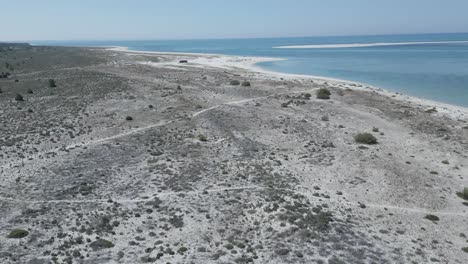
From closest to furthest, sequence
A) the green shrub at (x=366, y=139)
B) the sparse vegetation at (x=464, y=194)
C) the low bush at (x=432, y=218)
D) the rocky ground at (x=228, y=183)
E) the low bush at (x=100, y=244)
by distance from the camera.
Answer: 1. the low bush at (x=100, y=244)
2. the rocky ground at (x=228, y=183)
3. the low bush at (x=432, y=218)
4. the sparse vegetation at (x=464, y=194)
5. the green shrub at (x=366, y=139)

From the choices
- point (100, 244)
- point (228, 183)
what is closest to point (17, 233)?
point (100, 244)

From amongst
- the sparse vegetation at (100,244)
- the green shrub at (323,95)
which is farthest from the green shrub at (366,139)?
the sparse vegetation at (100,244)

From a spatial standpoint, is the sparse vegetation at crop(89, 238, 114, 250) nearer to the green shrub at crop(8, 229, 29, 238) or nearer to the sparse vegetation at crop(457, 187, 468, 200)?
the green shrub at crop(8, 229, 29, 238)

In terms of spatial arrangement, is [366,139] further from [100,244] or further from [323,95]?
[100,244]

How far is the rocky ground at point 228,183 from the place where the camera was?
24.9 meters

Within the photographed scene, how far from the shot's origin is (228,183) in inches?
1350

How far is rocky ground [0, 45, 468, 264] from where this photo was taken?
24.9 metres

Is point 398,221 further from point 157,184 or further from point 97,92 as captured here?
point 97,92

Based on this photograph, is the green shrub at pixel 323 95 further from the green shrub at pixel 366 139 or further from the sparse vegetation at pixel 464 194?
the sparse vegetation at pixel 464 194

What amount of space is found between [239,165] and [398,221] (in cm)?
1527

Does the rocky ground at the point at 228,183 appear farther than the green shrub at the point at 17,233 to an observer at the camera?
No

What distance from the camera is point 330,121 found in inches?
2196

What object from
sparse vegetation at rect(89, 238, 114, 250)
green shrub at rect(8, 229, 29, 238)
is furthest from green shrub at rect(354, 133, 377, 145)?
green shrub at rect(8, 229, 29, 238)

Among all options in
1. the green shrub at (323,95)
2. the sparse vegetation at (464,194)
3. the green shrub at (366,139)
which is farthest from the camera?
the green shrub at (323,95)
